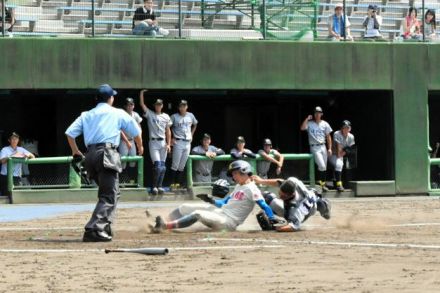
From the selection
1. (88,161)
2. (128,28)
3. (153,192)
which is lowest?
(153,192)

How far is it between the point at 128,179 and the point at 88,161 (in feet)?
29.7

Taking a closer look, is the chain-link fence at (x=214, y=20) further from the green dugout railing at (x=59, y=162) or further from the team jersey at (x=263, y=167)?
the team jersey at (x=263, y=167)

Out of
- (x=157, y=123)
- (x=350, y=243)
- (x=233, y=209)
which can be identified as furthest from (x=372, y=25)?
(x=350, y=243)

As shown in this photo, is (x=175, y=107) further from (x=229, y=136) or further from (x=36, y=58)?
(x=36, y=58)

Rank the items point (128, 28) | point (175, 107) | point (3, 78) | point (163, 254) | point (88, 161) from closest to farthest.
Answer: point (163, 254)
point (88, 161)
point (3, 78)
point (128, 28)
point (175, 107)

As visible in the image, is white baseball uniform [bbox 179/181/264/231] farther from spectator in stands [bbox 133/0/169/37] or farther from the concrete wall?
spectator in stands [bbox 133/0/169/37]

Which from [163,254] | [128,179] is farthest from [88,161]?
[128,179]

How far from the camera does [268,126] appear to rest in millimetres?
25844

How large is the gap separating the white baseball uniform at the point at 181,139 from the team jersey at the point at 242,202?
8626mm

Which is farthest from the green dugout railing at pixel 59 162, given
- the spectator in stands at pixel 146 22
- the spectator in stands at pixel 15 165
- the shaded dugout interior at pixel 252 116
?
the spectator in stands at pixel 146 22

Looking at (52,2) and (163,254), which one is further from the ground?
(52,2)

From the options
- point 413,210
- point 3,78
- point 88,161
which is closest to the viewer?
point 88,161

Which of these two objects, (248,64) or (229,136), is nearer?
(248,64)

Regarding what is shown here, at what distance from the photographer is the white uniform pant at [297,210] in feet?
42.4
